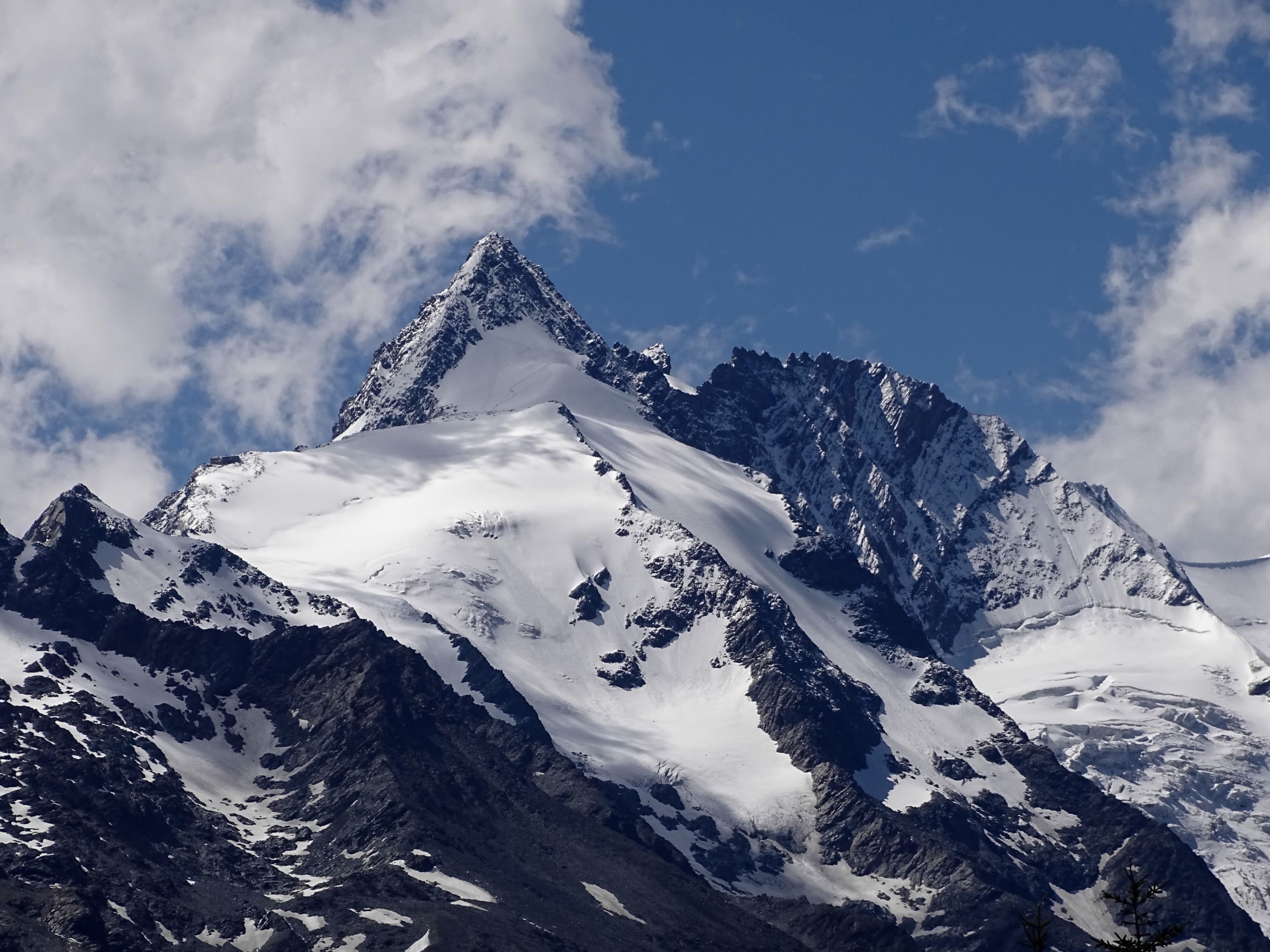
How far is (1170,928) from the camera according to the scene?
10288cm

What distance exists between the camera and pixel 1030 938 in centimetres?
10412

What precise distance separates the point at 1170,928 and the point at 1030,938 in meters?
5.67
